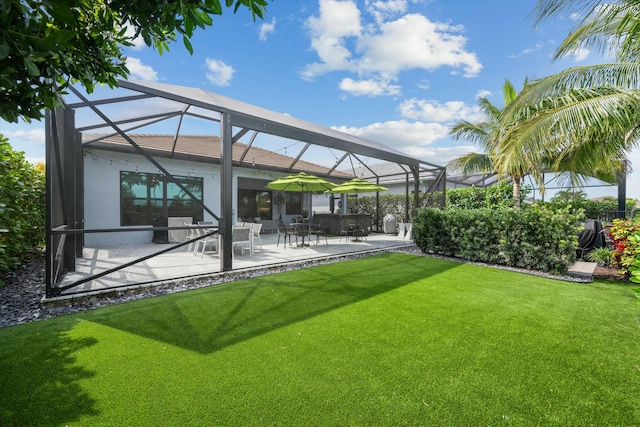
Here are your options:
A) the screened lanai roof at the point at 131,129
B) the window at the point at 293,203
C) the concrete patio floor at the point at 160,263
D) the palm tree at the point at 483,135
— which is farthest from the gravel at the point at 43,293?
the window at the point at 293,203

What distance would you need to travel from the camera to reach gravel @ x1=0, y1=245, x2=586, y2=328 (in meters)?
3.98

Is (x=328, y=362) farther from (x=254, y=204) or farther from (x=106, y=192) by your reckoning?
(x=254, y=204)

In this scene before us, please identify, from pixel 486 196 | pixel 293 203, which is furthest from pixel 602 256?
pixel 293 203

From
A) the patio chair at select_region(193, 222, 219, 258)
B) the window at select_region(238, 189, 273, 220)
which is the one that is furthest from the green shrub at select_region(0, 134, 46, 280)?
the window at select_region(238, 189, 273, 220)

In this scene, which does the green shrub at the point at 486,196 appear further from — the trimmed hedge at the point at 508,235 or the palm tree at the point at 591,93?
the palm tree at the point at 591,93

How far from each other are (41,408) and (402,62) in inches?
553

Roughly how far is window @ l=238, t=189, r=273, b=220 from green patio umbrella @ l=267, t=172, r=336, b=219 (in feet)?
13.6

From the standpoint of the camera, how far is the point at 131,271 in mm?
6086

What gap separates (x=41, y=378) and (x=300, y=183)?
800 centimetres

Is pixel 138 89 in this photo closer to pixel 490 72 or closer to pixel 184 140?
pixel 184 140

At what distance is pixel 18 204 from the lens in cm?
542

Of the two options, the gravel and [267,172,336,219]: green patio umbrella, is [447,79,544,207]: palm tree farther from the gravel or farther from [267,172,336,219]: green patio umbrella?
[267,172,336,219]: green patio umbrella

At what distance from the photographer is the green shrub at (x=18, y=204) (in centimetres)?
461

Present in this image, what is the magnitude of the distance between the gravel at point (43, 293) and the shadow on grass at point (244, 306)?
369 mm
